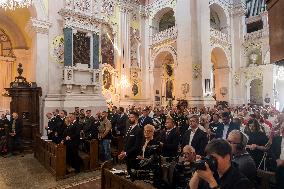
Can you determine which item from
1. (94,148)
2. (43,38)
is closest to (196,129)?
(94,148)

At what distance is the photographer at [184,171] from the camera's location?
3.57 m

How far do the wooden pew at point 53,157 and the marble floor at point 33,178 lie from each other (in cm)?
17

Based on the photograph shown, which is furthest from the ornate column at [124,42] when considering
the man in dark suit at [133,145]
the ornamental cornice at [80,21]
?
the man in dark suit at [133,145]

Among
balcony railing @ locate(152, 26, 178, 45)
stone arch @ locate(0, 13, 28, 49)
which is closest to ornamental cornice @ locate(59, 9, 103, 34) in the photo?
stone arch @ locate(0, 13, 28, 49)

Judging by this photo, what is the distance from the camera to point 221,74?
2431cm

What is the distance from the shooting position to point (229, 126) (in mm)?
6898

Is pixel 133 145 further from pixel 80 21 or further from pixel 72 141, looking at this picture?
pixel 80 21

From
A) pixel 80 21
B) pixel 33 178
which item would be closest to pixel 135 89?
pixel 80 21

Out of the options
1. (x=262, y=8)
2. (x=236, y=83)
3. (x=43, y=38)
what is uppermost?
(x=262, y=8)

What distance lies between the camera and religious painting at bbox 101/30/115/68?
18438 millimetres

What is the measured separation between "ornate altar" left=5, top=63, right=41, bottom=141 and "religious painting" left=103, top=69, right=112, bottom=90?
6324 millimetres

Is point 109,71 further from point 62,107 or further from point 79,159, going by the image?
point 79,159

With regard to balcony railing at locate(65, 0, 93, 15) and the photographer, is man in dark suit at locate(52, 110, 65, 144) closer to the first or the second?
the photographer

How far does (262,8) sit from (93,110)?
19633 mm
